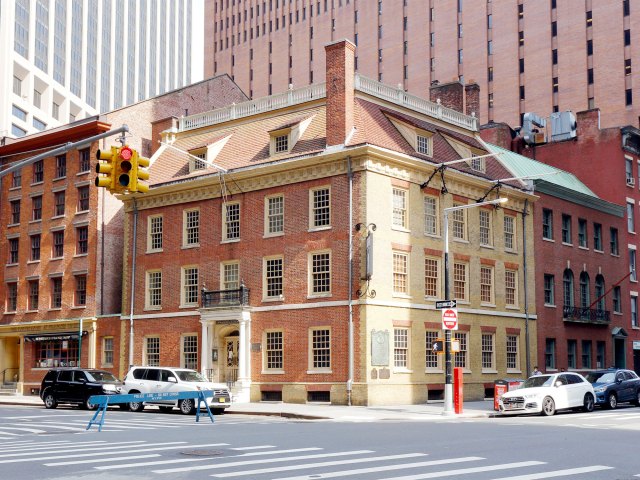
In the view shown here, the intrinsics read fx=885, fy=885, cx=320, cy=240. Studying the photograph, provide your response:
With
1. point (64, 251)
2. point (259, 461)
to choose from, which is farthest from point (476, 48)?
point (259, 461)

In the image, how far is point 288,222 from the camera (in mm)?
40938

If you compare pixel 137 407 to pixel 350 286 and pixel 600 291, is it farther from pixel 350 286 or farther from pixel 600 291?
pixel 600 291

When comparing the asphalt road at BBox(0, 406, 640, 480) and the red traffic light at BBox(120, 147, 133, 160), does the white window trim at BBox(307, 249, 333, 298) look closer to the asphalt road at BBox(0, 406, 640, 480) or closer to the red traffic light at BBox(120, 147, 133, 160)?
the asphalt road at BBox(0, 406, 640, 480)

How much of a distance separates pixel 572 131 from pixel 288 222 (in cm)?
2686

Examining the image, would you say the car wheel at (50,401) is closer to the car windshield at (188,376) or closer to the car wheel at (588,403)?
the car windshield at (188,376)

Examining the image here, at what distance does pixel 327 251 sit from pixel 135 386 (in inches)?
403

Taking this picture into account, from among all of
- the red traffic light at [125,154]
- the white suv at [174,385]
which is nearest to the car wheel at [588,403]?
the white suv at [174,385]

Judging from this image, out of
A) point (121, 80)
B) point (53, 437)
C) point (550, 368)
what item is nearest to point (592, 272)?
point (550, 368)

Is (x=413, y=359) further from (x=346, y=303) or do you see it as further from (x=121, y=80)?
(x=121, y=80)

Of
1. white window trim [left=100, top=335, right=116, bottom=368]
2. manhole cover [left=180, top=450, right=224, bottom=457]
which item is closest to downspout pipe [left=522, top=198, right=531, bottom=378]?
white window trim [left=100, top=335, right=116, bottom=368]

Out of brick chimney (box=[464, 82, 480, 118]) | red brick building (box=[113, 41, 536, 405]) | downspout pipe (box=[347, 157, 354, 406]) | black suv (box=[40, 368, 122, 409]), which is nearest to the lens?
black suv (box=[40, 368, 122, 409])

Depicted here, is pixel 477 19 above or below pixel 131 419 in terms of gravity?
above

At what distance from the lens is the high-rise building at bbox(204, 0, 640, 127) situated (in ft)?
263

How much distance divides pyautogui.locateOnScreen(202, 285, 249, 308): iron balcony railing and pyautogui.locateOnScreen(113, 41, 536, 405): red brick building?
0.09 metres
